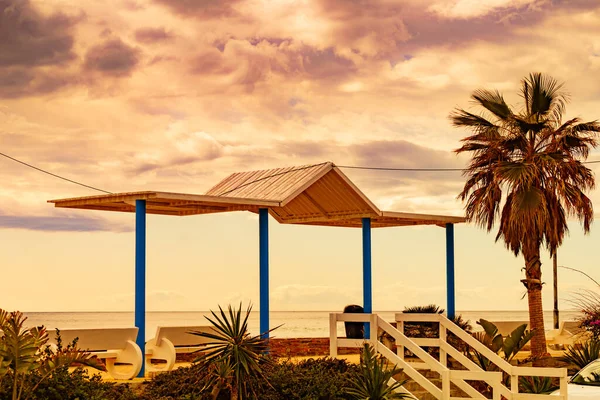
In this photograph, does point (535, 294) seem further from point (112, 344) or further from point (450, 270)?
point (112, 344)

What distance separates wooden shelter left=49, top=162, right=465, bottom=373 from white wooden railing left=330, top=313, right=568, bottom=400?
2.39m

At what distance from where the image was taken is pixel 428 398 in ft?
58.8

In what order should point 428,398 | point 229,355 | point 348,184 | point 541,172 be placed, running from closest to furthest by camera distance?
1. point 229,355
2. point 428,398
3. point 348,184
4. point 541,172

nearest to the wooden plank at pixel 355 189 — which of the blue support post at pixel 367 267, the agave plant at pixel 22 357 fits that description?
the blue support post at pixel 367 267

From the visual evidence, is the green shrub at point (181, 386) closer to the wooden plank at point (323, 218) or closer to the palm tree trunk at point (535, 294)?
the wooden plank at point (323, 218)

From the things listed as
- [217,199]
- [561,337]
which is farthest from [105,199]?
[561,337]

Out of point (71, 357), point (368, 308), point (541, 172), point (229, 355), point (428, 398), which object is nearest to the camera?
point (71, 357)

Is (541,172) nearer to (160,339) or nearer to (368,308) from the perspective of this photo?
(368,308)

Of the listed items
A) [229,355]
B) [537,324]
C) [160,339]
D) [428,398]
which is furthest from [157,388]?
[537,324]

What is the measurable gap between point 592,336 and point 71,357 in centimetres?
1627

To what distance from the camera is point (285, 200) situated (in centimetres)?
1931

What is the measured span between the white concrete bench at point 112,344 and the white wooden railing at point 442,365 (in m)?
3.71

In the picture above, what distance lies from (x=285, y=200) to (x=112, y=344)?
4680 millimetres

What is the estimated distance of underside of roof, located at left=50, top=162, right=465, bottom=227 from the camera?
1828 cm
